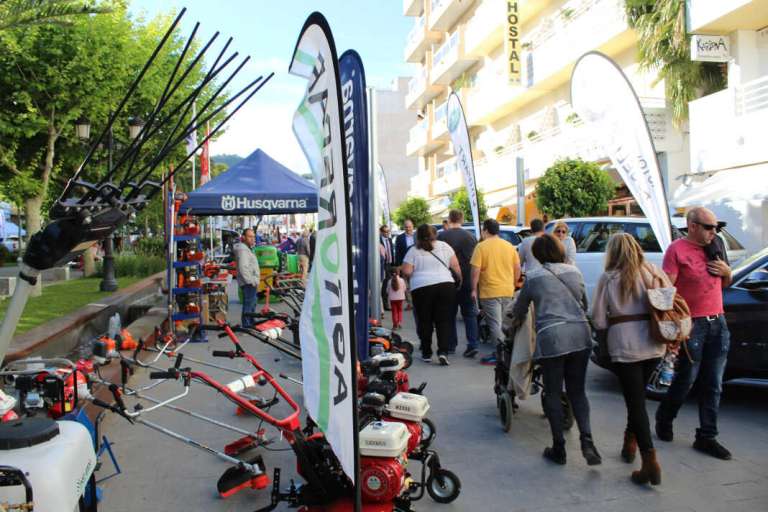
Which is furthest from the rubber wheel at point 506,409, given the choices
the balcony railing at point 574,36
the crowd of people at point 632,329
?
the balcony railing at point 574,36

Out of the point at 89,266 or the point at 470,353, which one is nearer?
the point at 470,353

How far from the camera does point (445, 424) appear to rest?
605 centimetres

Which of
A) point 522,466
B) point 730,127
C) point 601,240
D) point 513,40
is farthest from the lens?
point 513,40

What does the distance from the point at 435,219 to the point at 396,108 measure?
2779 cm

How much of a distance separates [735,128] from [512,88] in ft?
46.5

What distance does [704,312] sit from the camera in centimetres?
505

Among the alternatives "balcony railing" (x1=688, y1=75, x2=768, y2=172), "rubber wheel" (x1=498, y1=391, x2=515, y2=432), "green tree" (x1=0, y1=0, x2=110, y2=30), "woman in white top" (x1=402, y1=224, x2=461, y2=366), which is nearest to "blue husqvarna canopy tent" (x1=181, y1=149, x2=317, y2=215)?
"woman in white top" (x1=402, y1=224, x2=461, y2=366)

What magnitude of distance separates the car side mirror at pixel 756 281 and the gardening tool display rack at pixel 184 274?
314 inches

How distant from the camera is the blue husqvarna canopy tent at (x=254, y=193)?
41.0ft

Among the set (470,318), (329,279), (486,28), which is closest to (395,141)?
(486,28)

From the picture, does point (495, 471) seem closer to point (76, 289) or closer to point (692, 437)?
point (692, 437)

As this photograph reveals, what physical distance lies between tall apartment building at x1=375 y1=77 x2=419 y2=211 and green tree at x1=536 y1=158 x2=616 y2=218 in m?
46.8

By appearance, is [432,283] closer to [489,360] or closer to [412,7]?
[489,360]

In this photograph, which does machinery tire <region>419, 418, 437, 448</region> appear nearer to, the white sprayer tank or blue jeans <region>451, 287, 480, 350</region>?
the white sprayer tank
